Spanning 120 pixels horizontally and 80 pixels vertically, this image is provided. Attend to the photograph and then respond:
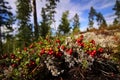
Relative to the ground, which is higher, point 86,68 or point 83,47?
point 83,47

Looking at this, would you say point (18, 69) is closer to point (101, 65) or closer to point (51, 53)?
point (51, 53)

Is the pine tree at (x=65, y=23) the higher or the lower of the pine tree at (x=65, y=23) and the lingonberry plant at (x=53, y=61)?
the higher

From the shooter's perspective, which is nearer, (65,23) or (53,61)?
(53,61)

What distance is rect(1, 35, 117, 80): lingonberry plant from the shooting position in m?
3.82

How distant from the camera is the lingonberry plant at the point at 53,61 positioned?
3824 mm

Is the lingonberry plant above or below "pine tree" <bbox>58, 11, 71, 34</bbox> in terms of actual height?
below

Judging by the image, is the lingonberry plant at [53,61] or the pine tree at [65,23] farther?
the pine tree at [65,23]

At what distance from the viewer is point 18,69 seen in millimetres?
3830

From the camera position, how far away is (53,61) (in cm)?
395

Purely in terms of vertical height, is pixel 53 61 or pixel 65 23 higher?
pixel 65 23

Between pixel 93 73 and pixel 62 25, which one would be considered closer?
pixel 93 73

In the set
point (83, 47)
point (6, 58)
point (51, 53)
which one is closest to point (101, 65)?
point (83, 47)

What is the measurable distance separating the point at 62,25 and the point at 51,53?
45.9 m

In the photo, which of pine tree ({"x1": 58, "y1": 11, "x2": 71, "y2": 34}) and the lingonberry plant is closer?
the lingonberry plant
